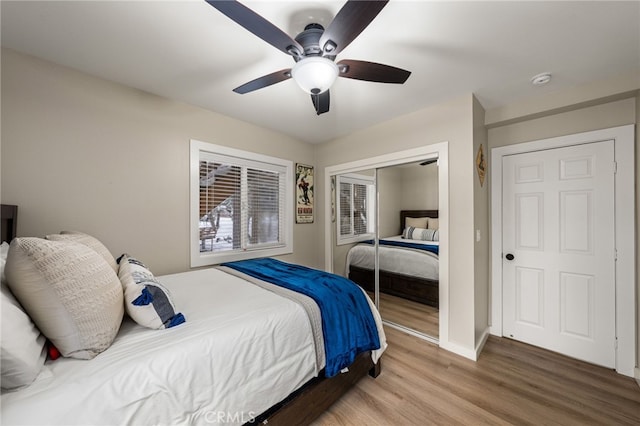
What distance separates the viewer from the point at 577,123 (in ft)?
7.33

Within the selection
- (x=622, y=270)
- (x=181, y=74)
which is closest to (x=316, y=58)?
(x=181, y=74)

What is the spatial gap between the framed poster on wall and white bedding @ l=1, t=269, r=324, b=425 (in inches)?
78.2

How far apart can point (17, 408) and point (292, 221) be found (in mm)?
2799

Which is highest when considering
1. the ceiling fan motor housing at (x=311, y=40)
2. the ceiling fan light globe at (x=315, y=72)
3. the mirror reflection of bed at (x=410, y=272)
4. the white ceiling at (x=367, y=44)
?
the white ceiling at (x=367, y=44)

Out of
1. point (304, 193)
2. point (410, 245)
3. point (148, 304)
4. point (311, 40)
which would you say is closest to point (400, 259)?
point (410, 245)

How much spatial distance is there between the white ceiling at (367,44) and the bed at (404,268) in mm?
1374

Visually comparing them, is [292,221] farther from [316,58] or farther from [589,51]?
[589,51]

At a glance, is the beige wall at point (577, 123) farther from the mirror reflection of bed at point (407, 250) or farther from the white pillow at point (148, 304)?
the white pillow at point (148, 304)

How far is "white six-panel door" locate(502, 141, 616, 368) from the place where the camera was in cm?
212

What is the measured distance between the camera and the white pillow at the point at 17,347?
729mm

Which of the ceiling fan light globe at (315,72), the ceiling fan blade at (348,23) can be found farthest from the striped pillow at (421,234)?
the ceiling fan blade at (348,23)

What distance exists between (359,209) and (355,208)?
0.08m

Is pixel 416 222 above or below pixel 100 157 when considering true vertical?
below

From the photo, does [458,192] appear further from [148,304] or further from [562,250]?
[148,304]
